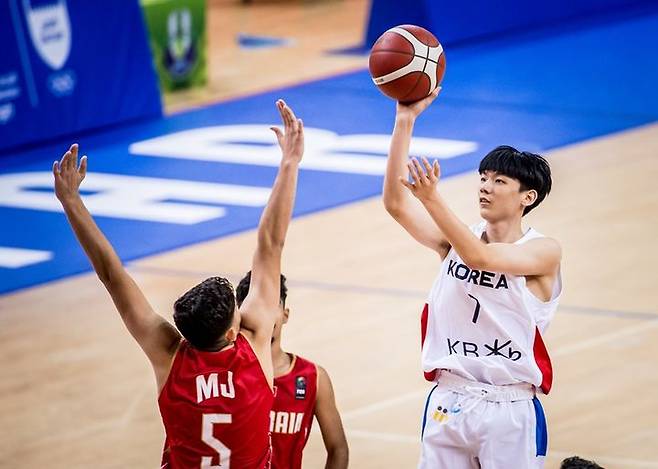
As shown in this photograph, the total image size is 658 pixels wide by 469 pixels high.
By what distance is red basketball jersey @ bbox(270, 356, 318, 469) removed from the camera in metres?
5.77

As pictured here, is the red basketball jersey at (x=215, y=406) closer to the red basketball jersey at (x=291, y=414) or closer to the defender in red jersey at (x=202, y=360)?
the defender in red jersey at (x=202, y=360)

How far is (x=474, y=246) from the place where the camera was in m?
5.00

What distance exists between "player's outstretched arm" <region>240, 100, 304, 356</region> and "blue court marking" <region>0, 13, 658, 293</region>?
539 cm

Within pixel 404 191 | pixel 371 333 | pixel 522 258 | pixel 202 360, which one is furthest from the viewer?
pixel 371 333

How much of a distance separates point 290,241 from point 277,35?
898cm

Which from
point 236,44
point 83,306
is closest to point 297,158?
point 83,306

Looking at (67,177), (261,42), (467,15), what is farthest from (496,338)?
(261,42)

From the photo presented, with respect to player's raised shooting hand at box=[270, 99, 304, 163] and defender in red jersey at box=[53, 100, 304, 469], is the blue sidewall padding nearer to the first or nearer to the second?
player's raised shooting hand at box=[270, 99, 304, 163]

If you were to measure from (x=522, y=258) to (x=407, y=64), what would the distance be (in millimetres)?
1119

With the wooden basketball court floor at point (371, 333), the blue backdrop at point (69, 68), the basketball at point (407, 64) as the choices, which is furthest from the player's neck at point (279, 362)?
the blue backdrop at point (69, 68)

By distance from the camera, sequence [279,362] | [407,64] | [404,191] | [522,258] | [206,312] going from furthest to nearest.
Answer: [279,362] < [407,64] < [404,191] < [522,258] < [206,312]

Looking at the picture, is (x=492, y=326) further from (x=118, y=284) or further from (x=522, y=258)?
(x=118, y=284)

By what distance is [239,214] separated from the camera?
37.9 feet

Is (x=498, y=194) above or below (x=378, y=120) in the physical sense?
below
